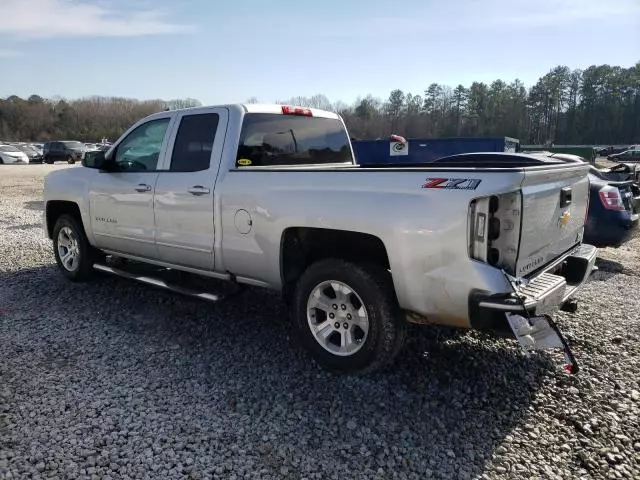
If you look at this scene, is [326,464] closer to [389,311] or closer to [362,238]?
[389,311]

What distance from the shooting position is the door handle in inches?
173

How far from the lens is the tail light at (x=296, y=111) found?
4.96m

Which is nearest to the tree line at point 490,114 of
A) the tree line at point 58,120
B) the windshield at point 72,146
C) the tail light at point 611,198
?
the tree line at point 58,120

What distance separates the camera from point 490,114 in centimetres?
9550

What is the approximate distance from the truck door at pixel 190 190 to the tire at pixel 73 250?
5.00 ft

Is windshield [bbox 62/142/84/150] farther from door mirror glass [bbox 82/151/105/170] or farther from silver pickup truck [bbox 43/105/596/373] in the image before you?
door mirror glass [bbox 82/151/105/170]

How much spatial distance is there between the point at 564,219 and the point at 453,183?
1.32 m

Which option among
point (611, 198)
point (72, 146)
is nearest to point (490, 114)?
point (72, 146)

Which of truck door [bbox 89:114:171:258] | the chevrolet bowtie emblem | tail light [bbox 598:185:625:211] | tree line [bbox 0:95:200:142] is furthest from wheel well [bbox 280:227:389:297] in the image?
tree line [bbox 0:95:200:142]

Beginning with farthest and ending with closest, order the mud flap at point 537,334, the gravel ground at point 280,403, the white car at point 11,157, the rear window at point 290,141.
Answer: the white car at point 11,157
the rear window at point 290,141
the mud flap at point 537,334
the gravel ground at point 280,403

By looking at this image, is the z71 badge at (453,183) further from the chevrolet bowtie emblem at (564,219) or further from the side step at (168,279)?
the side step at (168,279)

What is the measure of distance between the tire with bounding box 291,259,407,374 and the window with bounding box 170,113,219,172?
1549 millimetres

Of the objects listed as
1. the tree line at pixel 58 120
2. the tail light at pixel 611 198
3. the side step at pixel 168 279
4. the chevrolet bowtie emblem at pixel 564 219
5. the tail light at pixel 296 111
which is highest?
the tree line at pixel 58 120

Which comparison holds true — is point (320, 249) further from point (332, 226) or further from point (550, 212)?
point (550, 212)
